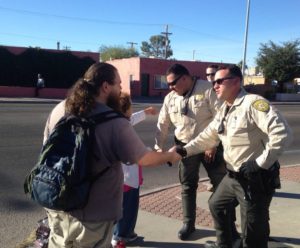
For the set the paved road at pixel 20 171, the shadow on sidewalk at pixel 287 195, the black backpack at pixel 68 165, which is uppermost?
the black backpack at pixel 68 165

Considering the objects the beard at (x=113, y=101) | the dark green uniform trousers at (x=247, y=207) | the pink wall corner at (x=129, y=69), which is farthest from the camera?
the pink wall corner at (x=129, y=69)

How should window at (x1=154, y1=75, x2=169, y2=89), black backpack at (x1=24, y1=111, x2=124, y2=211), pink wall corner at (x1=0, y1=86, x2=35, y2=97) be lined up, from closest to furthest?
black backpack at (x1=24, y1=111, x2=124, y2=211) < pink wall corner at (x1=0, y1=86, x2=35, y2=97) < window at (x1=154, y1=75, x2=169, y2=89)

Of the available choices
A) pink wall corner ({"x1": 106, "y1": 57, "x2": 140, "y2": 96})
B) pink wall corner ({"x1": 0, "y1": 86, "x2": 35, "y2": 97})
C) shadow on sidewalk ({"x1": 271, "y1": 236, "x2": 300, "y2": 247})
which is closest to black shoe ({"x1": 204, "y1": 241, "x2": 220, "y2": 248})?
shadow on sidewalk ({"x1": 271, "y1": 236, "x2": 300, "y2": 247})

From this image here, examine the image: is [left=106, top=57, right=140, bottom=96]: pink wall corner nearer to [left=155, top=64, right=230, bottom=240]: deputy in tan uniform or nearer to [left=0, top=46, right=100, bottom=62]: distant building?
[left=0, top=46, right=100, bottom=62]: distant building

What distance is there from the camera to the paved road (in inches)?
215

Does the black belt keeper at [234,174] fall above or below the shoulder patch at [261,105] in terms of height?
below

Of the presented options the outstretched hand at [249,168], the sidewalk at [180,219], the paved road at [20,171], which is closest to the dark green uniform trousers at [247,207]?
the outstretched hand at [249,168]

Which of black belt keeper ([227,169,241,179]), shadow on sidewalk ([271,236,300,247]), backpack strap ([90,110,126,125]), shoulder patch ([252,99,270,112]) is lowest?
shadow on sidewalk ([271,236,300,247])

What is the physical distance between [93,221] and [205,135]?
6.22 feet

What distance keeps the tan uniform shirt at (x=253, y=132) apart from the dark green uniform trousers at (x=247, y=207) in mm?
189

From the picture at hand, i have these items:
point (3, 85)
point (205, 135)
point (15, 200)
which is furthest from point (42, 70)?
point (205, 135)

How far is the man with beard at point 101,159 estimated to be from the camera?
2.84 m

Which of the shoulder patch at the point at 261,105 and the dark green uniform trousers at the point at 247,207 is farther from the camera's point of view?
the dark green uniform trousers at the point at 247,207

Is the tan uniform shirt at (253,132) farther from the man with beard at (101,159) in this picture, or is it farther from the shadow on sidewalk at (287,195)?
the shadow on sidewalk at (287,195)
